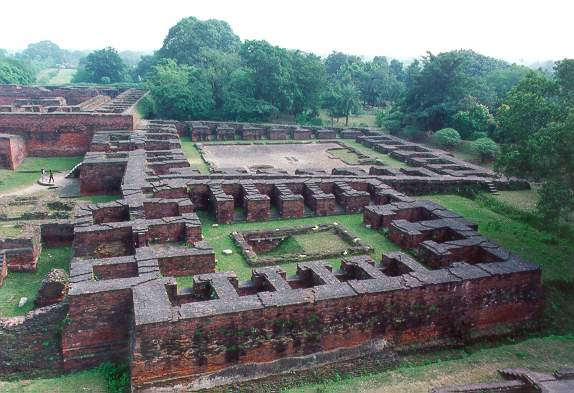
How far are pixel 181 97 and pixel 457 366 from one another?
83.2ft

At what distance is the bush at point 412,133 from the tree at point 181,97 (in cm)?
1227

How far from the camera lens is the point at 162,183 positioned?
44.4 ft

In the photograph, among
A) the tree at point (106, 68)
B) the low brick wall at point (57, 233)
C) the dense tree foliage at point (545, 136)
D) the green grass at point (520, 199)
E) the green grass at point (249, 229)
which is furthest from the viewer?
the tree at point (106, 68)

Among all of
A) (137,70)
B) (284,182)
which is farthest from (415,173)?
(137,70)

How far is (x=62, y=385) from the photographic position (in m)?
6.54

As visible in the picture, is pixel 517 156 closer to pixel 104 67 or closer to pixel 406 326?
pixel 406 326

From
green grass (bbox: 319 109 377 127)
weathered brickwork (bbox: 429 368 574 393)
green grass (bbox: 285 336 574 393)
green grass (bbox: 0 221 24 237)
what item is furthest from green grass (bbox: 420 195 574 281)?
green grass (bbox: 319 109 377 127)

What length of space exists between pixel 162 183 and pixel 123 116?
978cm

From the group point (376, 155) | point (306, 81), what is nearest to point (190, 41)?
point (306, 81)

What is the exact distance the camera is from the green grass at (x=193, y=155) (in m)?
19.3

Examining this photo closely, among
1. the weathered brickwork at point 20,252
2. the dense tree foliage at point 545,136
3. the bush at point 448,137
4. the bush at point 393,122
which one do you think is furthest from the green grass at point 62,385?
the bush at point 393,122

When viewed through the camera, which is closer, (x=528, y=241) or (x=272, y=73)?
(x=528, y=241)

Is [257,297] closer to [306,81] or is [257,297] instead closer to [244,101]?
[244,101]

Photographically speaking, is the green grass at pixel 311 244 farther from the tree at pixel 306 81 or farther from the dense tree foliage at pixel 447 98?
the tree at pixel 306 81
